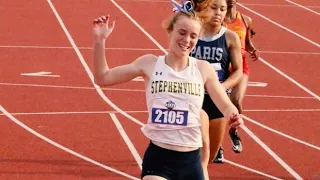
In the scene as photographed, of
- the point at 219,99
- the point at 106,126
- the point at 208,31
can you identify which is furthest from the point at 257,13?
the point at 219,99

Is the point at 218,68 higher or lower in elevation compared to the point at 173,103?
lower

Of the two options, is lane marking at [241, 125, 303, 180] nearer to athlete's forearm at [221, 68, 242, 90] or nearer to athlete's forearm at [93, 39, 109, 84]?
athlete's forearm at [221, 68, 242, 90]

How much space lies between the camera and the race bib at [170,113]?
5809 millimetres

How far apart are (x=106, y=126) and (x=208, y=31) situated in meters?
3.28

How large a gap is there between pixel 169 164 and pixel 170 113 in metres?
0.31

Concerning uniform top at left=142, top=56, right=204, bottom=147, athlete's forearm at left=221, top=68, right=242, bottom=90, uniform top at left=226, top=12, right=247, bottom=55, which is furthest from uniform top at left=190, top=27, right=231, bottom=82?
uniform top at left=142, top=56, right=204, bottom=147

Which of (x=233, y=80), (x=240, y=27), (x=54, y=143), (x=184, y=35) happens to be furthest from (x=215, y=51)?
(x=54, y=143)

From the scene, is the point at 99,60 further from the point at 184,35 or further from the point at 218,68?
the point at 218,68

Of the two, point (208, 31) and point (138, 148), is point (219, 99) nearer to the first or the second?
point (208, 31)

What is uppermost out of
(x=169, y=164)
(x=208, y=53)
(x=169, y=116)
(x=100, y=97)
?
(x=169, y=116)

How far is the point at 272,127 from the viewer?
11430mm

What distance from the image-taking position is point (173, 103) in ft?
19.1

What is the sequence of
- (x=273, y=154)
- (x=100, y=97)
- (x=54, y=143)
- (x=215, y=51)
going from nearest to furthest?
1. (x=215, y=51)
2. (x=273, y=154)
3. (x=54, y=143)
4. (x=100, y=97)

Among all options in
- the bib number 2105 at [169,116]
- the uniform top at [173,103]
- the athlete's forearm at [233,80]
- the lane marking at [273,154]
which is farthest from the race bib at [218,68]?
the bib number 2105 at [169,116]
